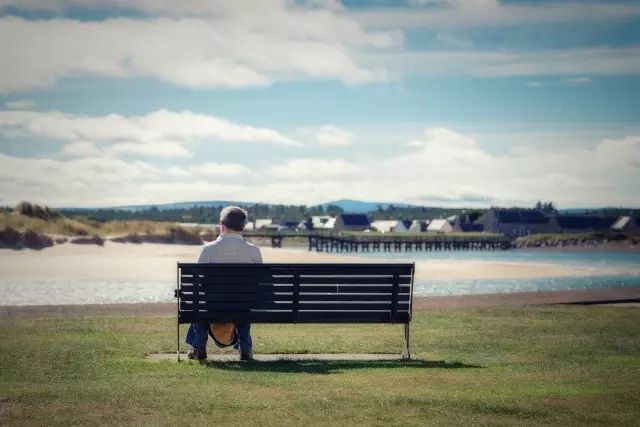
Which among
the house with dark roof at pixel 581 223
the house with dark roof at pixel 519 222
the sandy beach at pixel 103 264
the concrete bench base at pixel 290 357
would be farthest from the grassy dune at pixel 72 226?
the house with dark roof at pixel 581 223

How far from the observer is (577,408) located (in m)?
7.03

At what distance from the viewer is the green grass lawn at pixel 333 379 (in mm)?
6805

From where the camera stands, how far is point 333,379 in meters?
8.40

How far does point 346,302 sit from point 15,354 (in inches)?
137

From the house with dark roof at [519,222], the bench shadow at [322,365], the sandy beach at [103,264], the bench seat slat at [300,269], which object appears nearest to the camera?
the bench shadow at [322,365]

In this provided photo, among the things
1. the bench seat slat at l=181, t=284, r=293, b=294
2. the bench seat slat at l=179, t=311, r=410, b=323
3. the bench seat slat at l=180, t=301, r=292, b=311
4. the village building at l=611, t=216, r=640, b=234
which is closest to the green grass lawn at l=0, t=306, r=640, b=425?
the bench seat slat at l=179, t=311, r=410, b=323

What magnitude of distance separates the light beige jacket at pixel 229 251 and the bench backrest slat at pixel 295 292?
343 mm

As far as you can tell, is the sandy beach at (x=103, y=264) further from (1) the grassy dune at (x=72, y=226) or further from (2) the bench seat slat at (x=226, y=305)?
(2) the bench seat slat at (x=226, y=305)

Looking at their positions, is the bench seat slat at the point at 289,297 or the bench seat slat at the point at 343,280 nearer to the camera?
the bench seat slat at the point at 289,297

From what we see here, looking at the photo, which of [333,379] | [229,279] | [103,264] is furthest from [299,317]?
[103,264]

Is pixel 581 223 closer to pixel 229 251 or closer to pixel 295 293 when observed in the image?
pixel 295 293

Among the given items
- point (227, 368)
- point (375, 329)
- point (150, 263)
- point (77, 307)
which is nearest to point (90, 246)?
A: point (150, 263)

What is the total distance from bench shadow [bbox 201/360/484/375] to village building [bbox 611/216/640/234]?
17187 centimetres

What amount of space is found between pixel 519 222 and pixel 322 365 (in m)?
182
